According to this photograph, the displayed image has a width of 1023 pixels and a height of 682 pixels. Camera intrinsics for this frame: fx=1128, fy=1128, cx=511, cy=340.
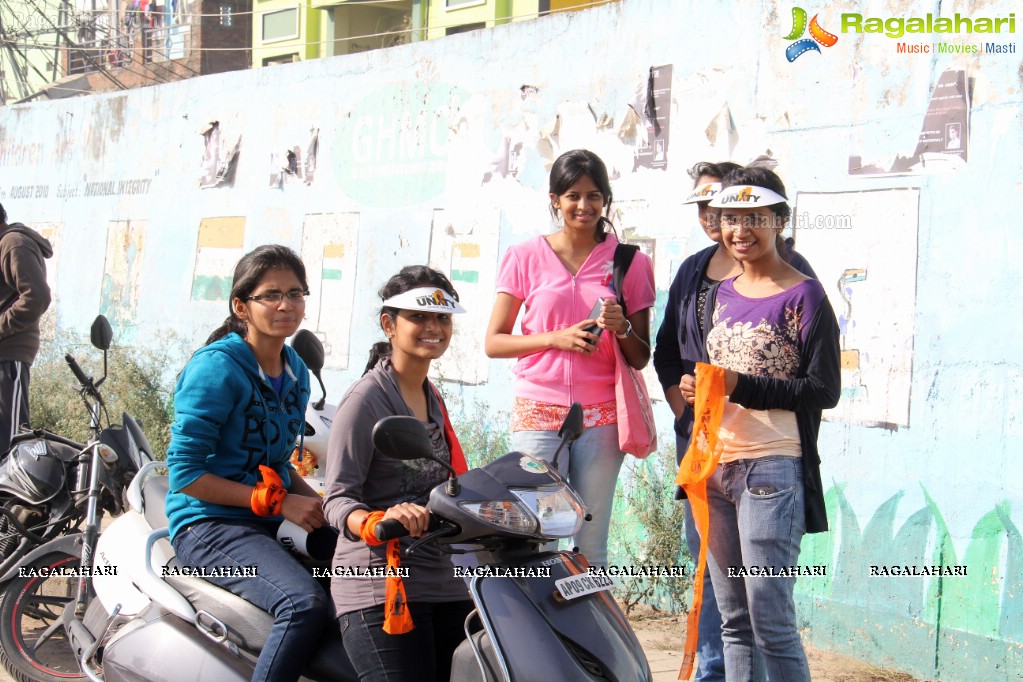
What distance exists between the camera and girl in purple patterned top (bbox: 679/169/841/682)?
3643 millimetres

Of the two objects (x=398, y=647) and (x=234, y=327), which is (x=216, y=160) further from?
(x=398, y=647)

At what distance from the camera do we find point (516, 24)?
7137 mm

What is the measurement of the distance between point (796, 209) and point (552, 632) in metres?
3.29

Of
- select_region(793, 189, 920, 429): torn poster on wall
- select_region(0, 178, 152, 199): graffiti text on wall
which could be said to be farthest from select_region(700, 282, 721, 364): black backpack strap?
select_region(0, 178, 152, 199): graffiti text on wall

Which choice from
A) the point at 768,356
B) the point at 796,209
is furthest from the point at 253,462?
Result: the point at 796,209

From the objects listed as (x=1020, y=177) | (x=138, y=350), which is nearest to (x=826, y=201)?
(x=1020, y=177)

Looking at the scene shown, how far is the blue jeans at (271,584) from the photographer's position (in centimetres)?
322

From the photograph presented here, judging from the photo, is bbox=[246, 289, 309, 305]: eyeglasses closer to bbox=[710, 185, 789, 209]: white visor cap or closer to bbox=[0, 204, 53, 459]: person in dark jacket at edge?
bbox=[710, 185, 789, 209]: white visor cap

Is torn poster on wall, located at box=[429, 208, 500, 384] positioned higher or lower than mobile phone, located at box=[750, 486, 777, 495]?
higher

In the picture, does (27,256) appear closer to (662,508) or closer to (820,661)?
(662,508)

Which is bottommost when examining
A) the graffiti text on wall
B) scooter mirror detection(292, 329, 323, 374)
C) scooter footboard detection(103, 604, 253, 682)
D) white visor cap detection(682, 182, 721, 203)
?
scooter footboard detection(103, 604, 253, 682)

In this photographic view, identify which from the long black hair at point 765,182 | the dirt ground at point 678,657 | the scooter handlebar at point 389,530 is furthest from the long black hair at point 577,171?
the dirt ground at point 678,657

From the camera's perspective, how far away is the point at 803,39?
18.4 feet

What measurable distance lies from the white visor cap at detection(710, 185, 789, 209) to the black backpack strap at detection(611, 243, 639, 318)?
70 centimetres
